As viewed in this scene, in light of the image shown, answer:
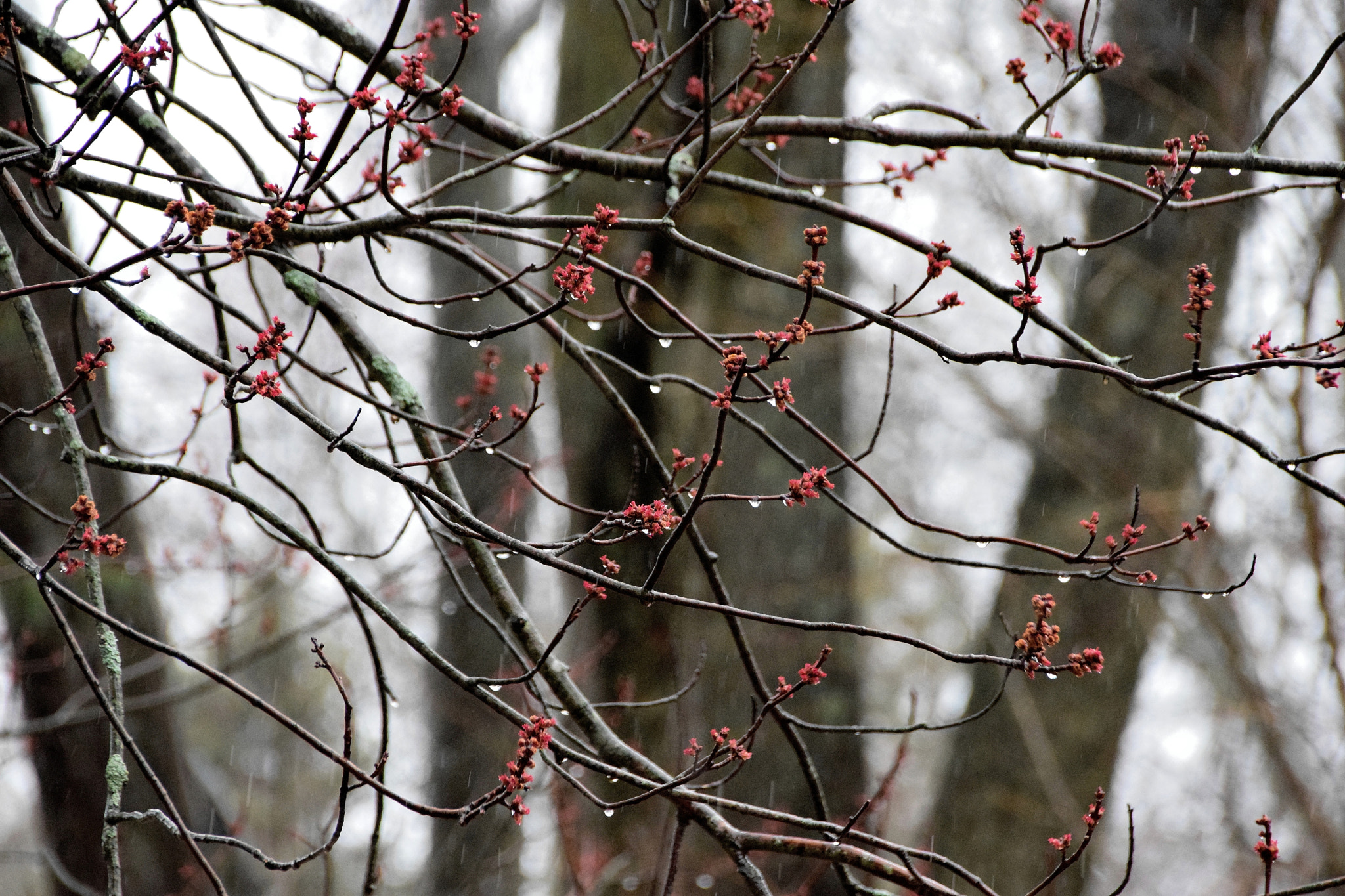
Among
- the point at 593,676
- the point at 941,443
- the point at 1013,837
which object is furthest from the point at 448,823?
the point at 941,443

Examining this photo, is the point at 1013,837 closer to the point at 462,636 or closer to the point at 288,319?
the point at 462,636

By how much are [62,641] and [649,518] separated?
3.45m

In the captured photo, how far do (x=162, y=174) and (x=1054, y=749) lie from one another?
183 inches

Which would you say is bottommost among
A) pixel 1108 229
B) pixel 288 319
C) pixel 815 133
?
pixel 815 133

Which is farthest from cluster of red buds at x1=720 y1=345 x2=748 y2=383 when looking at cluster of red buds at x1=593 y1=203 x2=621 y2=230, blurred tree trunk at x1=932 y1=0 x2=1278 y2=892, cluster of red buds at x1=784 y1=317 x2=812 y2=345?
blurred tree trunk at x1=932 y1=0 x2=1278 y2=892

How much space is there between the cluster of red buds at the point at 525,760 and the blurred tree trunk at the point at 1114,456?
3.90 metres

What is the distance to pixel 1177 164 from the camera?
5.66 ft

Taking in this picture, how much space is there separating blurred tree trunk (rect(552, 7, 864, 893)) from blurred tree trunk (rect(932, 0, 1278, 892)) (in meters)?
0.92

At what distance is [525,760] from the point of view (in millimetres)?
1377

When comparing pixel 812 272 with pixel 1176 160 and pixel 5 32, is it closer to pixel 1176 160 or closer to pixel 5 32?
pixel 1176 160

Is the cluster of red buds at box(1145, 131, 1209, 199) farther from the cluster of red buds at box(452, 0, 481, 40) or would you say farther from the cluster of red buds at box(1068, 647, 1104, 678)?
the cluster of red buds at box(452, 0, 481, 40)

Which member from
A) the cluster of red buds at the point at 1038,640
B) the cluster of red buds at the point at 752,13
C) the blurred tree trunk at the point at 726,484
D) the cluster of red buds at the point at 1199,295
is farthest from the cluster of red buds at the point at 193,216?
the blurred tree trunk at the point at 726,484

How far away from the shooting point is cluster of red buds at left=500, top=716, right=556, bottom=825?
138 centimetres

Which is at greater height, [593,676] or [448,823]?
[593,676]
